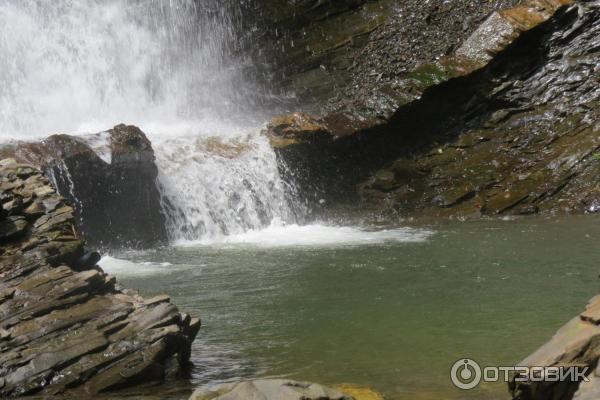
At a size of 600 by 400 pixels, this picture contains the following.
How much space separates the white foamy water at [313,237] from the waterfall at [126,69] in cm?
358

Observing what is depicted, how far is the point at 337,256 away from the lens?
1230cm

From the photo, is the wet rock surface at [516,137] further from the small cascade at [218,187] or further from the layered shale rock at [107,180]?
the layered shale rock at [107,180]

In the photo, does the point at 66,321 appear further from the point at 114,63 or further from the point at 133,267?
the point at 114,63

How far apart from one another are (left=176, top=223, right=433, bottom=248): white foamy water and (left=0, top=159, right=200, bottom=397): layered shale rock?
7.17 metres

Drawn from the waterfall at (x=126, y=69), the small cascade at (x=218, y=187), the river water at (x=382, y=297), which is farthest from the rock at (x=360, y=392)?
the waterfall at (x=126, y=69)

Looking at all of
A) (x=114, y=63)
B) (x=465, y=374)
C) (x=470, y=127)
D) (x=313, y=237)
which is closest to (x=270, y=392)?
(x=465, y=374)

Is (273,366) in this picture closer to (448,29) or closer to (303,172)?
(303,172)

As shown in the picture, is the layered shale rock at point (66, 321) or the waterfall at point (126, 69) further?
the waterfall at point (126, 69)

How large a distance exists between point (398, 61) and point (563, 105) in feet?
18.7

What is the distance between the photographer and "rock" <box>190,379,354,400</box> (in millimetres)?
4590

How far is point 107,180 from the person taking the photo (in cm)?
1537

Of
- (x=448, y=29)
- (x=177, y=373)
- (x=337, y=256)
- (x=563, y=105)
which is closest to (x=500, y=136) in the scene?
(x=563, y=105)

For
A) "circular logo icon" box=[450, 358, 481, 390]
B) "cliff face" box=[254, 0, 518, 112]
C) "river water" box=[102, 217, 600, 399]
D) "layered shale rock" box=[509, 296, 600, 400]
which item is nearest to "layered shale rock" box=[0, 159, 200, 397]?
"river water" box=[102, 217, 600, 399]

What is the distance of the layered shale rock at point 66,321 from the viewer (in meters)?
5.80
